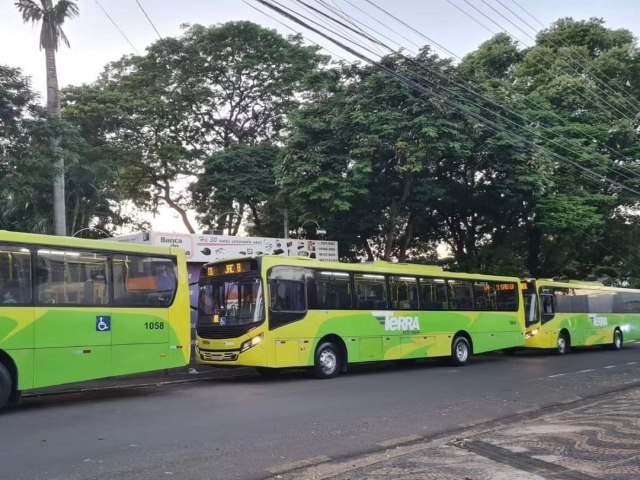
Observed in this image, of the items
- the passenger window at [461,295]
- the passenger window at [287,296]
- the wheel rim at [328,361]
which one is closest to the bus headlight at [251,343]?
the passenger window at [287,296]

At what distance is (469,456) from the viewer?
6.70 metres

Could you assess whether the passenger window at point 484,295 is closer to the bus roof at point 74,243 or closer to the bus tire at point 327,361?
the bus tire at point 327,361

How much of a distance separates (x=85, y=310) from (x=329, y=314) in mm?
6158

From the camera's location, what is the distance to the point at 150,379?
49.3 feet

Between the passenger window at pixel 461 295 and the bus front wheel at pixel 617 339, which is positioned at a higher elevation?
the passenger window at pixel 461 295

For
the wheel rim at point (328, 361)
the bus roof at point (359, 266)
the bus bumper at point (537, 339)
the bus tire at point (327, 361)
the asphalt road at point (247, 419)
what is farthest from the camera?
the bus bumper at point (537, 339)

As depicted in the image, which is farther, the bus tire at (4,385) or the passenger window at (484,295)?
the passenger window at (484,295)

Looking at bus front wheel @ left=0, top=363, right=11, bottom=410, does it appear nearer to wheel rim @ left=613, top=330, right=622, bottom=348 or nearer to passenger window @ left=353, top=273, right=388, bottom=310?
passenger window @ left=353, top=273, right=388, bottom=310

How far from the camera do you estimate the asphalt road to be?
6520mm

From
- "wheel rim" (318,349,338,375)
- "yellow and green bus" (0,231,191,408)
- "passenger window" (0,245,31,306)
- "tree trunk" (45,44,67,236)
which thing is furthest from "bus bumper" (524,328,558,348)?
"passenger window" (0,245,31,306)

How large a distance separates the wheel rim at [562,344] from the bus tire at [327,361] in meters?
11.8

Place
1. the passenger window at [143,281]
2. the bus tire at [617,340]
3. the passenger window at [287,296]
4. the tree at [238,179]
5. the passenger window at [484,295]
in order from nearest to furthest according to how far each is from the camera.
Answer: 1. the passenger window at [143,281]
2. the passenger window at [287,296]
3. the passenger window at [484,295]
4. the bus tire at [617,340]
5. the tree at [238,179]

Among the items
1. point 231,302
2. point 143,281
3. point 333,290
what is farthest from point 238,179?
point 143,281

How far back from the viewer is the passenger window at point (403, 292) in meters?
17.2
